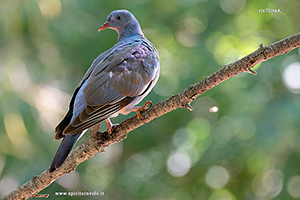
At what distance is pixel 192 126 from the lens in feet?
13.3

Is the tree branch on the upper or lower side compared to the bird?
lower

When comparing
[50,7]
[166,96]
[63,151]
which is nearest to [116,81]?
[63,151]

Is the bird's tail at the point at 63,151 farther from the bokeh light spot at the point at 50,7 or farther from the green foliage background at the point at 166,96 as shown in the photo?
the bokeh light spot at the point at 50,7

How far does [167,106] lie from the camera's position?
177cm

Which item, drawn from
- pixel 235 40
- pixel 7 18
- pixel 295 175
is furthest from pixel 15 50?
pixel 295 175

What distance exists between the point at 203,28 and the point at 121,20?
1.62 metres

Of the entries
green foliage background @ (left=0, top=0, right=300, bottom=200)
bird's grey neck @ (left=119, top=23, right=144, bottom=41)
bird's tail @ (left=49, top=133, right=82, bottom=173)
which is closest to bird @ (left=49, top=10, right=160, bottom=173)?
bird's tail @ (left=49, top=133, right=82, bottom=173)

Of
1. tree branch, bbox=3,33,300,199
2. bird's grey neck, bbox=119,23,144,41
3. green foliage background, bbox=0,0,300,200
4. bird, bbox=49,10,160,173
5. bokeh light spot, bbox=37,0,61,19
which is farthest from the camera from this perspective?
bokeh light spot, bbox=37,0,61,19

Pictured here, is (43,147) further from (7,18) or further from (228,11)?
(228,11)

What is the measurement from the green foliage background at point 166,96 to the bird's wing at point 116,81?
1442 mm

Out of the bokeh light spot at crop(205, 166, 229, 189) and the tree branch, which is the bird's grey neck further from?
the bokeh light spot at crop(205, 166, 229, 189)

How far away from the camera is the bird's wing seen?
183 cm

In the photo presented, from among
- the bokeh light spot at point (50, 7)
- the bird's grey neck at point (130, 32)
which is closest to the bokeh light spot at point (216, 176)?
the bird's grey neck at point (130, 32)

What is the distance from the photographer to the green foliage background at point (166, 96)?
337cm
